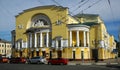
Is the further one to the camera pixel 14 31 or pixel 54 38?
pixel 14 31

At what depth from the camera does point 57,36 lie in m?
75.0

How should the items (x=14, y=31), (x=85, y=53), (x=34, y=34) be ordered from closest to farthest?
(x=85, y=53)
(x=34, y=34)
(x=14, y=31)

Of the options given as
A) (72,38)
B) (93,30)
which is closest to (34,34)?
(72,38)

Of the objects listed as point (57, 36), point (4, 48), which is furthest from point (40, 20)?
point (4, 48)

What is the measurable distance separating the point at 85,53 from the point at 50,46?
9751mm

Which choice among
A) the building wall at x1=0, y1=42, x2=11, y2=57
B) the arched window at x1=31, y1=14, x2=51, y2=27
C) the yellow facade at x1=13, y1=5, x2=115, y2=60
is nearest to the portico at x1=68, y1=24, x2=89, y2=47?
the yellow facade at x1=13, y1=5, x2=115, y2=60

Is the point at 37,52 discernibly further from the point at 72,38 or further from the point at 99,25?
the point at 99,25

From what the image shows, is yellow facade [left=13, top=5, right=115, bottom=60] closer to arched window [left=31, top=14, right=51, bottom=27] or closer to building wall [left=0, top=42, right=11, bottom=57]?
arched window [left=31, top=14, right=51, bottom=27]

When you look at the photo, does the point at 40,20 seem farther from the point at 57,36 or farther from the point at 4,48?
the point at 4,48

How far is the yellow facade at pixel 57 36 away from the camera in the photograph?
73.2 m

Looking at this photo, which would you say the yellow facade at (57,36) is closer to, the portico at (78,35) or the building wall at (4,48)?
the portico at (78,35)

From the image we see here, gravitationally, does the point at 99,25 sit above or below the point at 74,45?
above

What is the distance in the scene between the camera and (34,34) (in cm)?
7819

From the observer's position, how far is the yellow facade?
240ft
